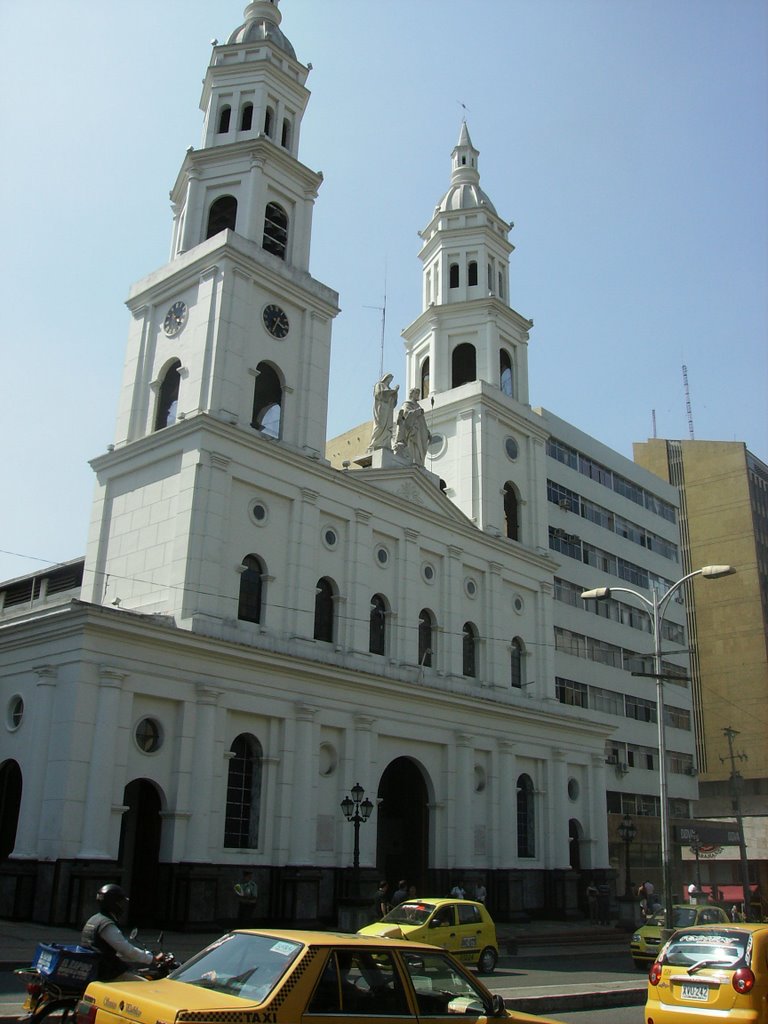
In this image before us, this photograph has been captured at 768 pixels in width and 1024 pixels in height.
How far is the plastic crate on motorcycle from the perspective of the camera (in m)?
8.54

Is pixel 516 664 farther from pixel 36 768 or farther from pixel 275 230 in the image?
pixel 36 768

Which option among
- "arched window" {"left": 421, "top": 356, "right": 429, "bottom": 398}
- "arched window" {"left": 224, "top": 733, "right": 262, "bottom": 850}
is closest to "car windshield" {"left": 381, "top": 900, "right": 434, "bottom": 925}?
"arched window" {"left": 224, "top": 733, "right": 262, "bottom": 850}

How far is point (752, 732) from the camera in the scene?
222 feet

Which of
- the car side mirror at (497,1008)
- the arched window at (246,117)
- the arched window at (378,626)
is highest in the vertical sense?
the arched window at (246,117)

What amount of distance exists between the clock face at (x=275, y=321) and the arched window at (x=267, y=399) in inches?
48.2

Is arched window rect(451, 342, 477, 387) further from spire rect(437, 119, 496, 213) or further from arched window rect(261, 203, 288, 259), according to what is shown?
arched window rect(261, 203, 288, 259)

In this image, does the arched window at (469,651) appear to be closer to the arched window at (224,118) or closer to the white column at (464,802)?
the white column at (464,802)

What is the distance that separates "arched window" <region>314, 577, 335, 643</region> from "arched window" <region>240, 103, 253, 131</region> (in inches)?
673

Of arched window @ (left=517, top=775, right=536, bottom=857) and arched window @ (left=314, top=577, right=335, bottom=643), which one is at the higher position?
arched window @ (left=314, top=577, right=335, bottom=643)

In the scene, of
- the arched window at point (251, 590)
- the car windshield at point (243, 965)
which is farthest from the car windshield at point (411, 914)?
the car windshield at point (243, 965)

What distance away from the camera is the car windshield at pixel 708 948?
38.2ft

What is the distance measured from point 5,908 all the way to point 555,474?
33369 millimetres

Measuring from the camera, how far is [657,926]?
23484 millimetres

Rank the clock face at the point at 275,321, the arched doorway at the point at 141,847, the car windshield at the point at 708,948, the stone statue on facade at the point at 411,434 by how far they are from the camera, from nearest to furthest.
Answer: the car windshield at the point at 708,948 < the arched doorway at the point at 141,847 < the clock face at the point at 275,321 < the stone statue on facade at the point at 411,434
